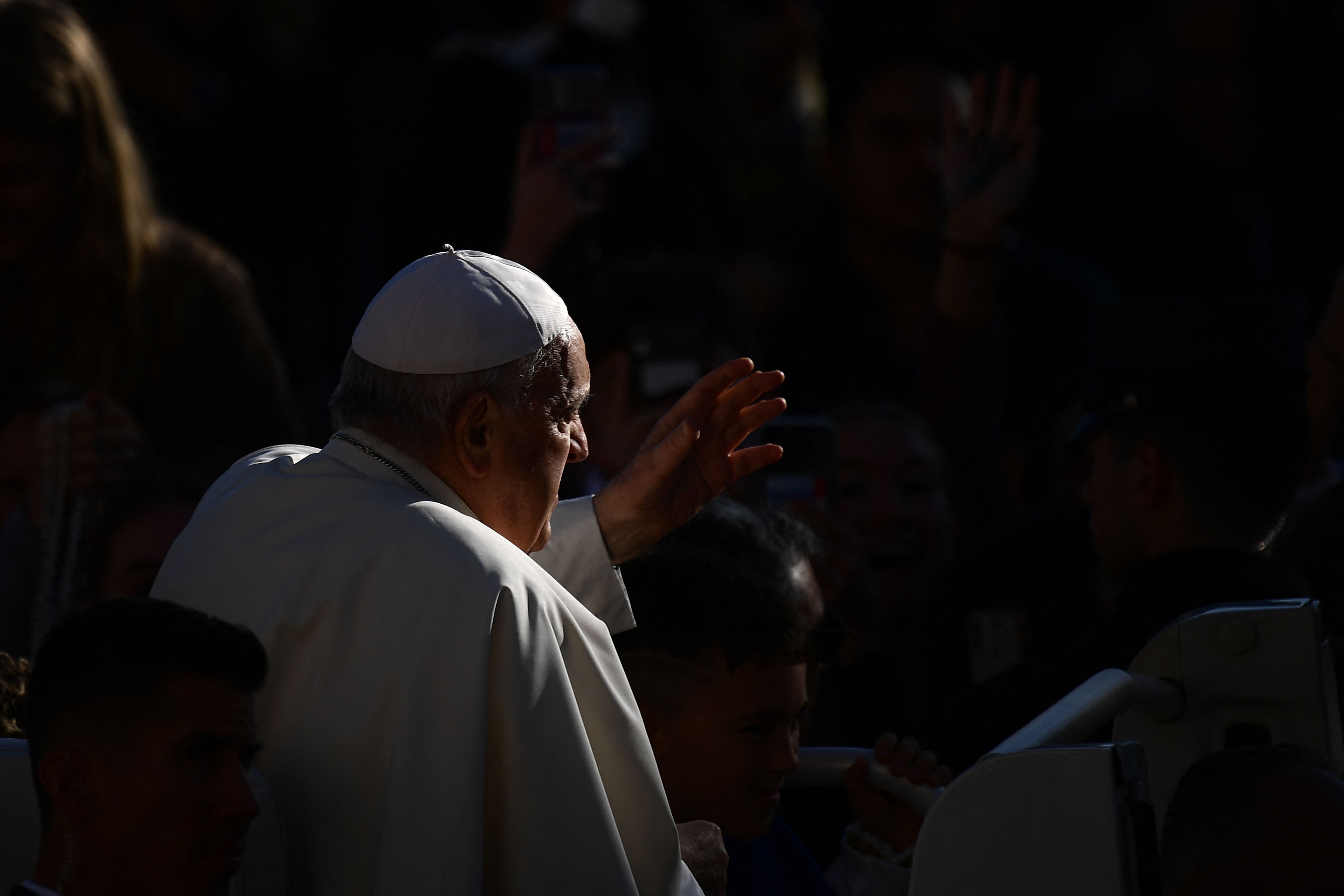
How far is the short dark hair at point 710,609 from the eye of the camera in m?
3.11

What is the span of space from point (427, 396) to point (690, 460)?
0.70 m

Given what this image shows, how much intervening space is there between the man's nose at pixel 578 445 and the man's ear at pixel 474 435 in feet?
0.54

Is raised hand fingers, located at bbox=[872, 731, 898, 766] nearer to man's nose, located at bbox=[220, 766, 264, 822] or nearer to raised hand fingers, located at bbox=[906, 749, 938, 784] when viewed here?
raised hand fingers, located at bbox=[906, 749, 938, 784]

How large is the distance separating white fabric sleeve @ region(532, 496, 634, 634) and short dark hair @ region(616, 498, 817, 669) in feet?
0.14

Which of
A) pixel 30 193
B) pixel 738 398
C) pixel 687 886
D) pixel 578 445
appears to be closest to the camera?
pixel 687 886

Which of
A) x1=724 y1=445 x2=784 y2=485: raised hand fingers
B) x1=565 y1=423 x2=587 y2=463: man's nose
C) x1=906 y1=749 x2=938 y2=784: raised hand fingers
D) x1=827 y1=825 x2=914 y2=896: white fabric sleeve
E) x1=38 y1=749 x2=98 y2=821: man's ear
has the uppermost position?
x1=565 y1=423 x2=587 y2=463: man's nose

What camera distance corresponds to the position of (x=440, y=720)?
7.43 ft

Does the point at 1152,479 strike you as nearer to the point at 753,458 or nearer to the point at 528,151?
the point at 753,458

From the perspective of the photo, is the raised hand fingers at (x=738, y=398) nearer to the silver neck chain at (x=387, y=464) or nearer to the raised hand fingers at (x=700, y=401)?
the raised hand fingers at (x=700, y=401)

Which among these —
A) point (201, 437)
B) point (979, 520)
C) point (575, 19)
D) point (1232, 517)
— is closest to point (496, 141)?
point (575, 19)

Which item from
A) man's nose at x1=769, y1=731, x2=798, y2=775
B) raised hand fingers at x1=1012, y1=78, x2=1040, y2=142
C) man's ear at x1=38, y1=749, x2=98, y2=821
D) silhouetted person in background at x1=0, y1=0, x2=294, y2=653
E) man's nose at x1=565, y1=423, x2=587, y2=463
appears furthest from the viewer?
raised hand fingers at x1=1012, y1=78, x2=1040, y2=142

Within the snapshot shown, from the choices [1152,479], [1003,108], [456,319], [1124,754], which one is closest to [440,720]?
[456,319]

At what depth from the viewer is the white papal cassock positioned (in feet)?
7.41

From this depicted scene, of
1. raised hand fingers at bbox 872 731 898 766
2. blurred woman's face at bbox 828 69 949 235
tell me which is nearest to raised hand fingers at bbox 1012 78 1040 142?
blurred woman's face at bbox 828 69 949 235
